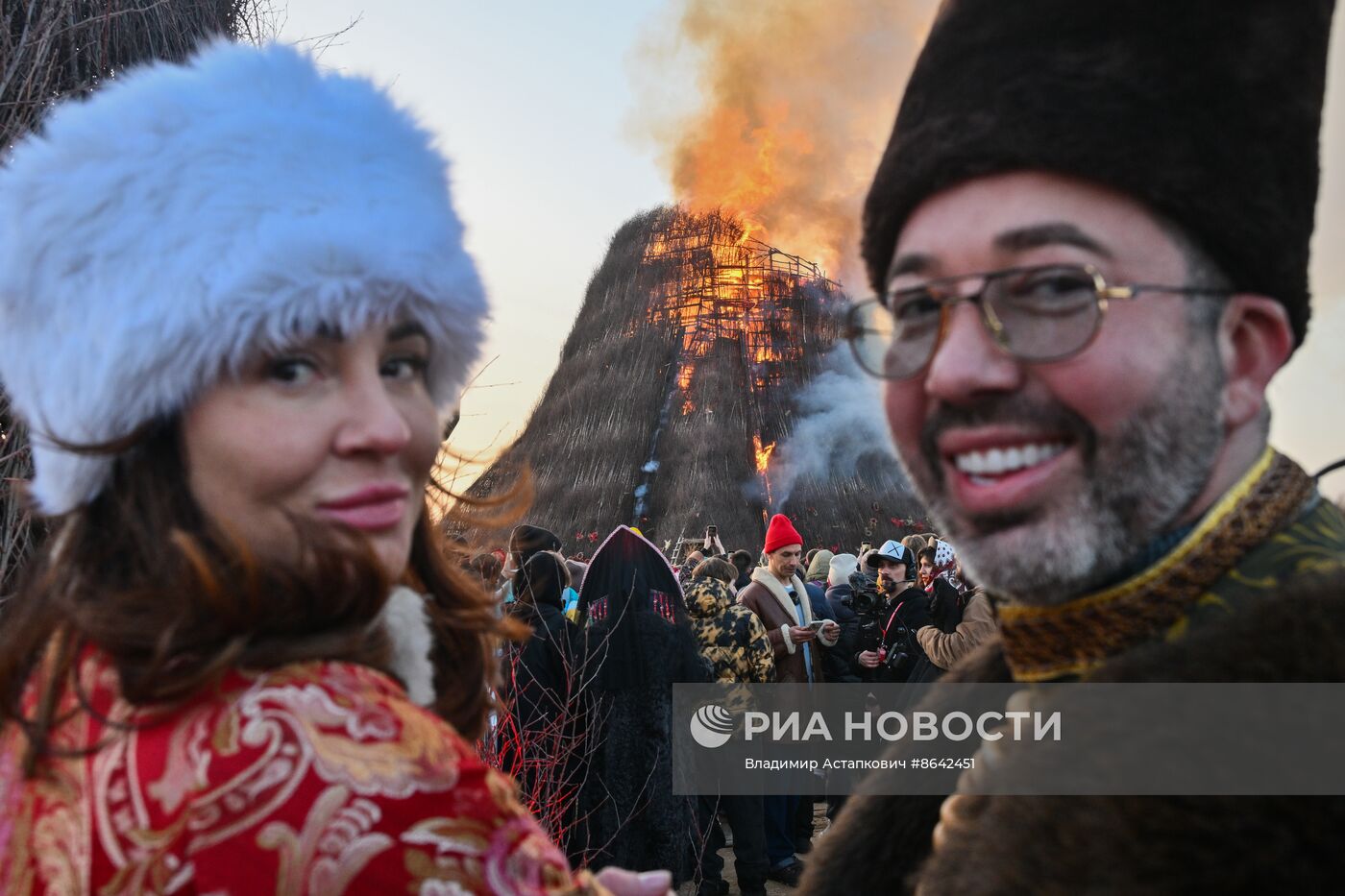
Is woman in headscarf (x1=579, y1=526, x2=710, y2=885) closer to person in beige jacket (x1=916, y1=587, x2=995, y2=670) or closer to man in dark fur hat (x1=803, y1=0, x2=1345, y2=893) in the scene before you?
person in beige jacket (x1=916, y1=587, x2=995, y2=670)

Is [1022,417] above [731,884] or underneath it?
underneath

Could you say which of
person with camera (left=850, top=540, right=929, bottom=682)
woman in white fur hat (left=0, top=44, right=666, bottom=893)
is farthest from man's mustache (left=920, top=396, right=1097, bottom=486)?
person with camera (left=850, top=540, right=929, bottom=682)

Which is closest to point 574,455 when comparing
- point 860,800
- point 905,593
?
point 905,593

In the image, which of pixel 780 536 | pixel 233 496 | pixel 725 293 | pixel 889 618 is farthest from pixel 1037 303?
pixel 725 293

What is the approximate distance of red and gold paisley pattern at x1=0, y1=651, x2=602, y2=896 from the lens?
1.09 m

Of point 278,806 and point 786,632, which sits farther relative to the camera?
point 786,632

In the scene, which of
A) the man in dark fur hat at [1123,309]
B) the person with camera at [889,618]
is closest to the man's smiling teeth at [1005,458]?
the man in dark fur hat at [1123,309]

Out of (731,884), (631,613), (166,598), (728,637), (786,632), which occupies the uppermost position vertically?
(786,632)

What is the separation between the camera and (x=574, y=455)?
1284 inches

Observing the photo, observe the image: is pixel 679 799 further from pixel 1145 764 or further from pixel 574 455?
pixel 574 455

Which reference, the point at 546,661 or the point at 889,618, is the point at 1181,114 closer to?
the point at 546,661

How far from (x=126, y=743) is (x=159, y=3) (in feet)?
13.6

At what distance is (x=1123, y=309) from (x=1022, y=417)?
17cm

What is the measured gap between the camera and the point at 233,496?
1.34 meters
